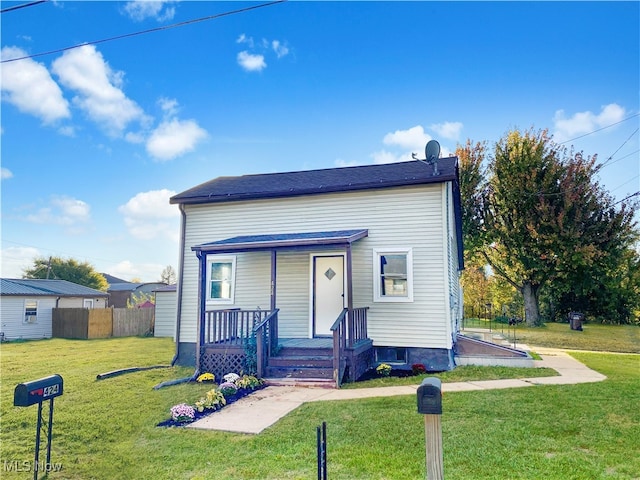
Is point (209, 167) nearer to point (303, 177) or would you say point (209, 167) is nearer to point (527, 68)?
point (303, 177)

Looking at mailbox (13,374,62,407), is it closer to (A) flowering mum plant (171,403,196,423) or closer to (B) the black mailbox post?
(B) the black mailbox post

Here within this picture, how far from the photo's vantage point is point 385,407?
5887 millimetres

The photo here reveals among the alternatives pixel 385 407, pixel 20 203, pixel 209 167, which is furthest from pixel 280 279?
pixel 20 203

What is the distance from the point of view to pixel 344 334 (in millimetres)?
7973

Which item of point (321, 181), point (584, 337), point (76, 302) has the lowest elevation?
point (584, 337)

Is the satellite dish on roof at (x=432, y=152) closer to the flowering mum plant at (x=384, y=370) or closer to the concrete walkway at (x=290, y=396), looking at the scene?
the flowering mum plant at (x=384, y=370)

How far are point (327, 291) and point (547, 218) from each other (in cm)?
1541

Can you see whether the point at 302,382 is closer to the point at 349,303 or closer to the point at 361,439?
the point at 349,303

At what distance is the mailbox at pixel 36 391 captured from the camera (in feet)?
11.6

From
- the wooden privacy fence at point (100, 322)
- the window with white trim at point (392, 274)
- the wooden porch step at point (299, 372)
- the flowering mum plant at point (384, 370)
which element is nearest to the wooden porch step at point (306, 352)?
the wooden porch step at point (299, 372)

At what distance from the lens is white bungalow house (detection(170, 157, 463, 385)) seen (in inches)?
334

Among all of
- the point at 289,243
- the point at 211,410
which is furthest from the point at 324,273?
the point at 211,410

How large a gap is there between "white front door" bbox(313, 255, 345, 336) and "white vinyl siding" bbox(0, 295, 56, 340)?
1950 cm

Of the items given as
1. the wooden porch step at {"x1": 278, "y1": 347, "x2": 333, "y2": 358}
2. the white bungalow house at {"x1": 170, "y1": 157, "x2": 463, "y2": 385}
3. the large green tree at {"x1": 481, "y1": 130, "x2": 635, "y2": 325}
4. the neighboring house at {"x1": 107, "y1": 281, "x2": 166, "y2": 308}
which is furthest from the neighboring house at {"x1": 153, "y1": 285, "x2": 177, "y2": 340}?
the neighboring house at {"x1": 107, "y1": 281, "x2": 166, "y2": 308}
